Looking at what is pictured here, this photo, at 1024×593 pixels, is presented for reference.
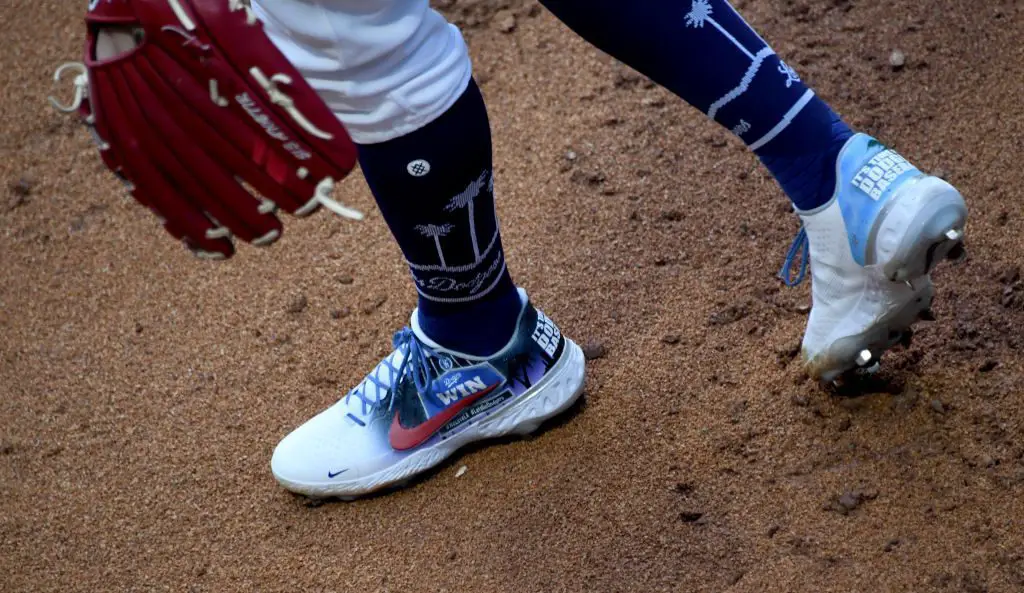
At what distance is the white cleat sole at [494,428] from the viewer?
1.58 meters

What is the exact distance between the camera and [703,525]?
1.45 metres

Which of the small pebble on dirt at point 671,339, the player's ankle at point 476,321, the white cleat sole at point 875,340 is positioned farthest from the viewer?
the small pebble on dirt at point 671,339

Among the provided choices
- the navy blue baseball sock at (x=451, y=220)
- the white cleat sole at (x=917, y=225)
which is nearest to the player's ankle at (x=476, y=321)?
the navy blue baseball sock at (x=451, y=220)

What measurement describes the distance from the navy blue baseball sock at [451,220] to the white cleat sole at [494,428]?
0.09 meters

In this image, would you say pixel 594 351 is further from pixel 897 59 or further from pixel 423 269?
pixel 897 59

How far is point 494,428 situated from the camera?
1.60m

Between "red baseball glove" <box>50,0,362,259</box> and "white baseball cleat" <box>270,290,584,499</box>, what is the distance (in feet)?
1.60

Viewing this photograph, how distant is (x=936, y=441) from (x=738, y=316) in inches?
14.2

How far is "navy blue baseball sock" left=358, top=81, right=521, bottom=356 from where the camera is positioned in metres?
1.28

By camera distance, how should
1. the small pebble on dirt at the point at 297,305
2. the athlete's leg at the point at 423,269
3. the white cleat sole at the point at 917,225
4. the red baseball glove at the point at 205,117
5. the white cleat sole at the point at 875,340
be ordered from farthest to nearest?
the small pebble on dirt at the point at 297,305 → the white cleat sole at the point at 875,340 → the white cleat sole at the point at 917,225 → the athlete's leg at the point at 423,269 → the red baseball glove at the point at 205,117

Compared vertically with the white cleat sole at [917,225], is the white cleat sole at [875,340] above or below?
below

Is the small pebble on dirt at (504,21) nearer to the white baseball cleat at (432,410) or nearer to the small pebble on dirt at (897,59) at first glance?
the small pebble on dirt at (897,59)

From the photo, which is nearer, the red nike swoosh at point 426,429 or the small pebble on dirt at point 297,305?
the red nike swoosh at point 426,429

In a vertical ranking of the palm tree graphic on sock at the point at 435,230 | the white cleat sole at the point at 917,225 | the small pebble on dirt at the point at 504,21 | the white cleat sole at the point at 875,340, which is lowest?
the small pebble on dirt at the point at 504,21
